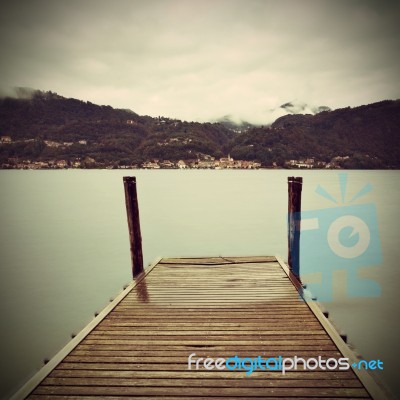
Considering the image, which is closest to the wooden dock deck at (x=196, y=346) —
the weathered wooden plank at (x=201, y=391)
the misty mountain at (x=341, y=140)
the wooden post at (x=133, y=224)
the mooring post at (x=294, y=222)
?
the weathered wooden plank at (x=201, y=391)

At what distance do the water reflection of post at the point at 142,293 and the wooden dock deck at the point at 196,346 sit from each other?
2 cm

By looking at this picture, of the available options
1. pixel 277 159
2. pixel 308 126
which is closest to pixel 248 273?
pixel 277 159

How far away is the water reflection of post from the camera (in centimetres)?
554

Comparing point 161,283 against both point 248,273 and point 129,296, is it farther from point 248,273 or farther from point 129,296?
point 248,273

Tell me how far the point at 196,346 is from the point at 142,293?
2180 mm

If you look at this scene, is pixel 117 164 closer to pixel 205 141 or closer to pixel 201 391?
pixel 205 141

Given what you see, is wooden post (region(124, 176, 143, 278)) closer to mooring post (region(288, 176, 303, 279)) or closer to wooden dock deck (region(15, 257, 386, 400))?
wooden dock deck (region(15, 257, 386, 400))

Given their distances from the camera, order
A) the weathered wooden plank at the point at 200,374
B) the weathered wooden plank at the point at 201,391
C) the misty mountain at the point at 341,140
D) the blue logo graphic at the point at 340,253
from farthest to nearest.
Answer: the misty mountain at the point at 341,140 < the blue logo graphic at the point at 340,253 < the weathered wooden plank at the point at 200,374 < the weathered wooden plank at the point at 201,391

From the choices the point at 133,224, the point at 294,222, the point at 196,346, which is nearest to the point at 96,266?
the point at 133,224

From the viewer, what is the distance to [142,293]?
5840mm

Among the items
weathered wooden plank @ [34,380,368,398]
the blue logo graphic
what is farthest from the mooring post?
weathered wooden plank @ [34,380,368,398]

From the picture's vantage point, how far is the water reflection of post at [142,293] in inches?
218

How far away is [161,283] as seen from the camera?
6457 millimetres

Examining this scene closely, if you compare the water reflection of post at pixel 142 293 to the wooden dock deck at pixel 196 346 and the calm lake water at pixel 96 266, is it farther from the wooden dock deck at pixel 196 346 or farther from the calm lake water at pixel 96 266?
the calm lake water at pixel 96 266
